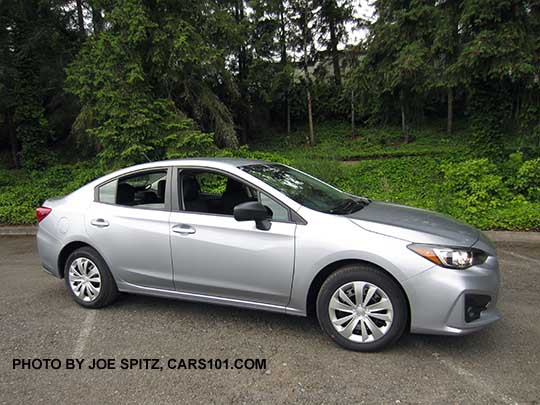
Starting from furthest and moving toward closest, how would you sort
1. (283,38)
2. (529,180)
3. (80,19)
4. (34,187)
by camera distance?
(283,38) → (80,19) → (34,187) → (529,180)

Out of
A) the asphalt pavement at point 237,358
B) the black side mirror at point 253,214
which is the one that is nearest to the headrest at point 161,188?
the black side mirror at point 253,214

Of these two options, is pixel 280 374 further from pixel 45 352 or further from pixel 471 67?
pixel 471 67

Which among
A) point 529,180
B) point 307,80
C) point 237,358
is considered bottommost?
point 237,358

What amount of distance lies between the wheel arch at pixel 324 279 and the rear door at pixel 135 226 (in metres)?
1.30

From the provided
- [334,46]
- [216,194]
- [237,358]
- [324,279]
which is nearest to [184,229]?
[216,194]

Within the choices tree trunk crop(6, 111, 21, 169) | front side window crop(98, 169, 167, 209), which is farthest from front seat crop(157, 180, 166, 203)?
tree trunk crop(6, 111, 21, 169)

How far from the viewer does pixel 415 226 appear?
10.1 feet

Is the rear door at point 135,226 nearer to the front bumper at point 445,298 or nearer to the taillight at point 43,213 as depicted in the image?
the taillight at point 43,213

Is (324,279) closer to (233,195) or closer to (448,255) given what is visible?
(448,255)

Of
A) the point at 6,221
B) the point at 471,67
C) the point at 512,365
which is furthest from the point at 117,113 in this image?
the point at 512,365

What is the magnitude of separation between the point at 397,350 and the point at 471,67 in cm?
731

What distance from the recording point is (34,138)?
1399 cm

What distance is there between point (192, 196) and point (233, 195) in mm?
416

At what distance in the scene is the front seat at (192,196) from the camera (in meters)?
3.69
